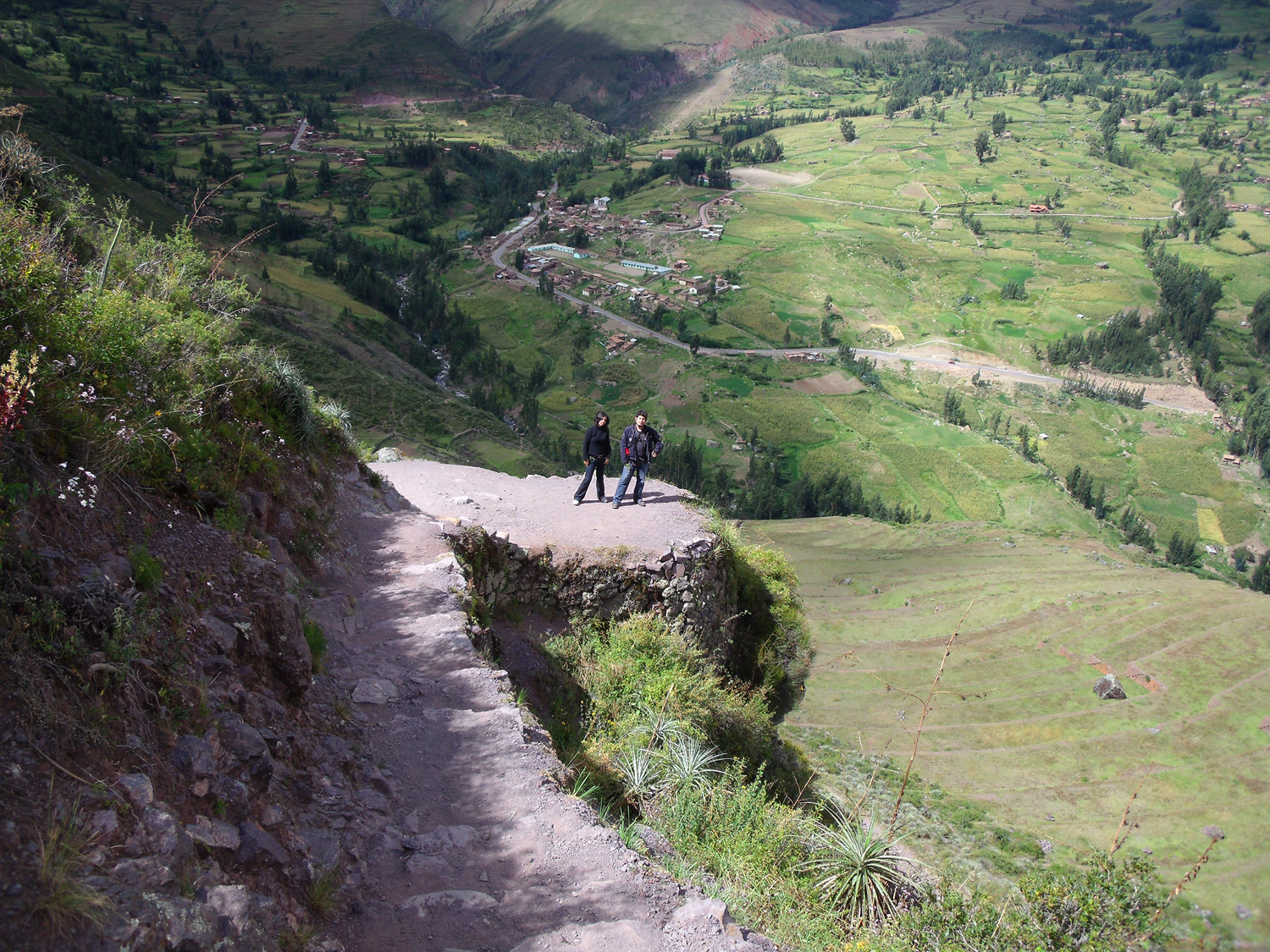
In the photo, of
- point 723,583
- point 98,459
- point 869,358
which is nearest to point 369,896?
point 98,459

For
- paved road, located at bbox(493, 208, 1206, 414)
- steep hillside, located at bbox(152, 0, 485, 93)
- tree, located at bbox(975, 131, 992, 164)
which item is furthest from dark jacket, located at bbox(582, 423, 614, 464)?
steep hillside, located at bbox(152, 0, 485, 93)

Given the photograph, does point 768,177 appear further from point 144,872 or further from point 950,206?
point 144,872

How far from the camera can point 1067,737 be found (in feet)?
112

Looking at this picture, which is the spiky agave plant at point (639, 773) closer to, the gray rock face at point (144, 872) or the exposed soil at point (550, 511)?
the exposed soil at point (550, 511)

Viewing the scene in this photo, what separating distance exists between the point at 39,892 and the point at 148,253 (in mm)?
8695

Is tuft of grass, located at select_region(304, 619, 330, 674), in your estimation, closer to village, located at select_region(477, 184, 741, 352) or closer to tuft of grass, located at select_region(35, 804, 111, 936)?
tuft of grass, located at select_region(35, 804, 111, 936)

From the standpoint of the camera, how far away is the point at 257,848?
4.52 m

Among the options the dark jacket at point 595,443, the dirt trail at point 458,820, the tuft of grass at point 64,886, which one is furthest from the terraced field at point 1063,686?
the tuft of grass at point 64,886

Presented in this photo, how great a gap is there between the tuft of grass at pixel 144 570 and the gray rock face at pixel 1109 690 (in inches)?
1723

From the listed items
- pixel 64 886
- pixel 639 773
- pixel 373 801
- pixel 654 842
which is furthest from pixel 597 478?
pixel 64 886

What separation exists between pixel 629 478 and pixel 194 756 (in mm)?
9670

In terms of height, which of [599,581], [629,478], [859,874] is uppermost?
[629,478]

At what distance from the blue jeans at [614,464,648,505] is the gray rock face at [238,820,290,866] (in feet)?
30.2

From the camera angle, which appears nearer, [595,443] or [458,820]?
[458,820]
